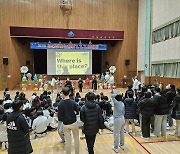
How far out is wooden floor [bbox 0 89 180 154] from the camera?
4242 mm

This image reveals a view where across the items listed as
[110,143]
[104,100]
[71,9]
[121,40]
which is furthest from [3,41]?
[110,143]

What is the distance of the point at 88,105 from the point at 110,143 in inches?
76.8

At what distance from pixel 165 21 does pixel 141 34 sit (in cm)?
349

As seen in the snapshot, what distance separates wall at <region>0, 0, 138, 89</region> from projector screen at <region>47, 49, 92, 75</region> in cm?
233

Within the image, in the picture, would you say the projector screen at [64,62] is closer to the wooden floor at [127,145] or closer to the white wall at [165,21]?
the white wall at [165,21]

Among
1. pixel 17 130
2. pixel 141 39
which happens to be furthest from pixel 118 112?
pixel 141 39

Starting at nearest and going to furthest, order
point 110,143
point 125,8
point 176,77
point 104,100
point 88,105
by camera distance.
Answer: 1. point 88,105
2. point 110,143
3. point 104,100
4. point 176,77
5. point 125,8

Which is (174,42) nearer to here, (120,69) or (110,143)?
(120,69)

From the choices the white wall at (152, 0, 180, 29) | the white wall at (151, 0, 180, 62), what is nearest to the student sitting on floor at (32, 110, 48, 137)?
the white wall at (151, 0, 180, 62)

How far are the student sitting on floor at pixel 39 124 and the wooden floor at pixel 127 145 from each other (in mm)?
197

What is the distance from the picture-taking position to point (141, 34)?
16781 millimetres

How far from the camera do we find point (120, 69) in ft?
56.8

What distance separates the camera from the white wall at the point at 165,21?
39.0 ft

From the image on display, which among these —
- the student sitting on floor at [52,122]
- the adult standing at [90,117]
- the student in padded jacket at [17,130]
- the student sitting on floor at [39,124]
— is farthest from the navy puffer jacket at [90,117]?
the student sitting on floor at [52,122]
